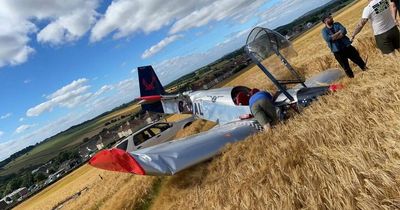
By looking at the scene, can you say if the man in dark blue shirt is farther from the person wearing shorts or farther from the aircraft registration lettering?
the aircraft registration lettering

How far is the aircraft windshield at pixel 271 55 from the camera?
34.2ft

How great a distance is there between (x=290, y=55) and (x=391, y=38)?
270 cm

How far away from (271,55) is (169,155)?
12.5 ft

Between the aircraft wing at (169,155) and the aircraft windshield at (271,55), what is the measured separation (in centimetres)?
153

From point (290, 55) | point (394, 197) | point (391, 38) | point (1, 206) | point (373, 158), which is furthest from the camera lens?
point (1, 206)

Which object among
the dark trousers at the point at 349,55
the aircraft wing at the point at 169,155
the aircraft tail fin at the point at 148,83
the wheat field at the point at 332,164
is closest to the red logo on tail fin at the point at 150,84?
the aircraft tail fin at the point at 148,83

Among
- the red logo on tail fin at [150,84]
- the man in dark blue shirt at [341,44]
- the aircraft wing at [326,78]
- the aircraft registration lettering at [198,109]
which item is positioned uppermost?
the red logo on tail fin at [150,84]

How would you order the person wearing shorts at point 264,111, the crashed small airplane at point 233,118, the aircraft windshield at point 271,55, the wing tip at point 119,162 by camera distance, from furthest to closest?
the aircraft windshield at point 271,55 → the person wearing shorts at point 264,111 → the crashed small airplane at point 233,118 → the wing tip at point 119,162

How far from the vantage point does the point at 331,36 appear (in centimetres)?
1139

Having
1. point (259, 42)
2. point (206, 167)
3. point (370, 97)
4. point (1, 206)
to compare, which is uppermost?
point (259, 42)

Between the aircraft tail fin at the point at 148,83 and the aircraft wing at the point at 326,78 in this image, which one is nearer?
the aircraft wing at the point at 326,78

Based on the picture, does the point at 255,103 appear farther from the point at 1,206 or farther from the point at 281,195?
the point at 1,206

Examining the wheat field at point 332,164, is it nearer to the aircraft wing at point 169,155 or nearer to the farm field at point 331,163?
the farm field at point 331,163

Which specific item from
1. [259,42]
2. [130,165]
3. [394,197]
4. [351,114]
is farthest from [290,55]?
[394,197]
